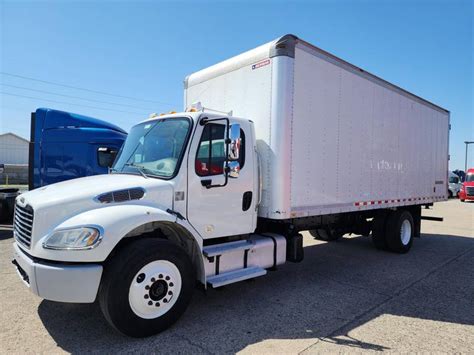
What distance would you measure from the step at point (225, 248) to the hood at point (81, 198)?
80cm

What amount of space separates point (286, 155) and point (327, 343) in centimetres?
245

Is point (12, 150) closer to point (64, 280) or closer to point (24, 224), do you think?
point (24, 224)

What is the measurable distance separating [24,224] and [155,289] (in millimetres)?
1608

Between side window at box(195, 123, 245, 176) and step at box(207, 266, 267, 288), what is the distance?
1327 mm

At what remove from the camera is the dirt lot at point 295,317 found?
3715mm

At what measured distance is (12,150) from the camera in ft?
177

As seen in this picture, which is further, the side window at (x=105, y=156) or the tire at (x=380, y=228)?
the tire at (x=380, y=228)

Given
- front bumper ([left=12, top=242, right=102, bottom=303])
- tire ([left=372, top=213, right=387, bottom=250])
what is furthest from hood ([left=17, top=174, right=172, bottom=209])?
tire ([left=372, top=213, right=387, bottom=250])

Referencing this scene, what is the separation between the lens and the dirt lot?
12.2 feet

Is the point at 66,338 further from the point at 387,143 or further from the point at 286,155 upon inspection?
the point at 387,143

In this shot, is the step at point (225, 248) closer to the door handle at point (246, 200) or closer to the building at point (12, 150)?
the door handle at point (246, 200)

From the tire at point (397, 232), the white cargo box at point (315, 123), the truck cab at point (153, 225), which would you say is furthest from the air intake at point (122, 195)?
the tire at point (397, 232)

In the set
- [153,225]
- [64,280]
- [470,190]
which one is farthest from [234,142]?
[470,190]

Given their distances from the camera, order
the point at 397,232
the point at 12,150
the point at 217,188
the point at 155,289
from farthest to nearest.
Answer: the point at 12,150 < the point at 397,232 < the point at 217,188 < the point at 155,289
